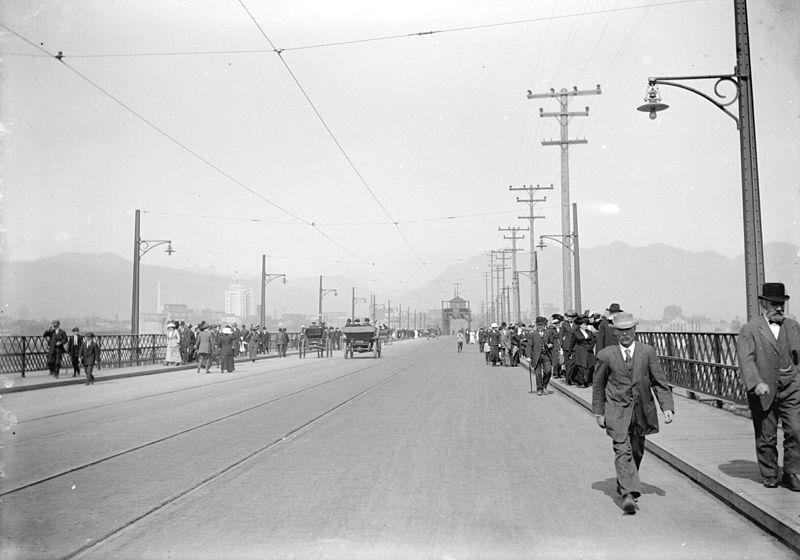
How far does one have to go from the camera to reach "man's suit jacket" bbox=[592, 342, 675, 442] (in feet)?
23.0

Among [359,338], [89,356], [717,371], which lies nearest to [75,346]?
[89,356]

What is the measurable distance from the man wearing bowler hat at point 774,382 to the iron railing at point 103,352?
23581 millimetres

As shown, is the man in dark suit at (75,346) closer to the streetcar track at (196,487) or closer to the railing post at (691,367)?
the streetcar track at (196,487)

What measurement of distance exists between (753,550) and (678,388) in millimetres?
13443

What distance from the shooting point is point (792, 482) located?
7.11 metres

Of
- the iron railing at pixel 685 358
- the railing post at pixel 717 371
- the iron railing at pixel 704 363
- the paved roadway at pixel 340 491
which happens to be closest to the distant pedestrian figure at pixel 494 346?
the iron railing at pixel 685 358

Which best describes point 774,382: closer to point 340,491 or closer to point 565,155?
point 340,491

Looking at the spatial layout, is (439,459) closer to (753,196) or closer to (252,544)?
(252,544)

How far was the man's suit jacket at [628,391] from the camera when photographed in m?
7.01

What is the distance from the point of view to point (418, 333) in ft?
491

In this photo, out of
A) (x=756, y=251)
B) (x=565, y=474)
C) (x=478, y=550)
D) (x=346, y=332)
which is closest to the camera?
(x=478, y=550)

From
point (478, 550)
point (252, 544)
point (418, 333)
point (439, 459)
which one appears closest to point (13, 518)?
point (252, 544)

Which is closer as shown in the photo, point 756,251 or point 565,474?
point 565,474

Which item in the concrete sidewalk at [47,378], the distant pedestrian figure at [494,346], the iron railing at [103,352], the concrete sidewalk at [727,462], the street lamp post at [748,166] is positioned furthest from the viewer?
the distant pedestrian figure at [494,346]
